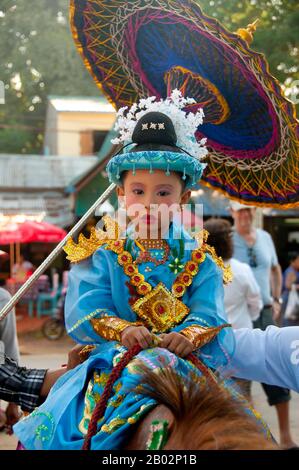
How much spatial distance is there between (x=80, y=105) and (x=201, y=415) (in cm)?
2290

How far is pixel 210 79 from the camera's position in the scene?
3.27 metres

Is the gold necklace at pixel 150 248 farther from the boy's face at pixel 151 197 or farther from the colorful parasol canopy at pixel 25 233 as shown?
the colorful parasol canopy at pixel 25 233

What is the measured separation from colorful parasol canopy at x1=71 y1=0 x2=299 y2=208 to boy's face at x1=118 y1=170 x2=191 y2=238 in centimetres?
72

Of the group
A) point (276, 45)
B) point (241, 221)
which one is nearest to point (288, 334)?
point (241, 221)

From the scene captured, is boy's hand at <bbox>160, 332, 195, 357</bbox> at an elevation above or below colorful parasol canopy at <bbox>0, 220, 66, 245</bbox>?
below

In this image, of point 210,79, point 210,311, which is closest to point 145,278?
point 210,311

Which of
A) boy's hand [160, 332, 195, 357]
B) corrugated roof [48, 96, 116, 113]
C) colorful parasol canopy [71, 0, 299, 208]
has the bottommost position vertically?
boy's hand [160, 332, 195, 357]

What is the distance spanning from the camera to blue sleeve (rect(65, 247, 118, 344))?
8.30 feet

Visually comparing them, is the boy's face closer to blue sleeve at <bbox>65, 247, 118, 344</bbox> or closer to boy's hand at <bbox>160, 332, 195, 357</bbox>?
blue sleeve at <bbox>65, 247, 118, 344</bbox>

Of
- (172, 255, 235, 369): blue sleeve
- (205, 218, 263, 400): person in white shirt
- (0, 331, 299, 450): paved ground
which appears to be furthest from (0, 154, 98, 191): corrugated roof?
(172, 255, 235, 369): blue sleeve

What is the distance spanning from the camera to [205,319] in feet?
8.40

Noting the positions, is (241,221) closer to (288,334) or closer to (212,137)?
(212,137)

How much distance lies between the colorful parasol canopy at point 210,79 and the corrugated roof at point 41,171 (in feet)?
59.5

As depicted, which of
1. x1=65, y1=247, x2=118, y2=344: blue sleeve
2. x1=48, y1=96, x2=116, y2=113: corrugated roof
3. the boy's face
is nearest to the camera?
x1=65, y1=247, x2=118, y2=344: blue sleeve
